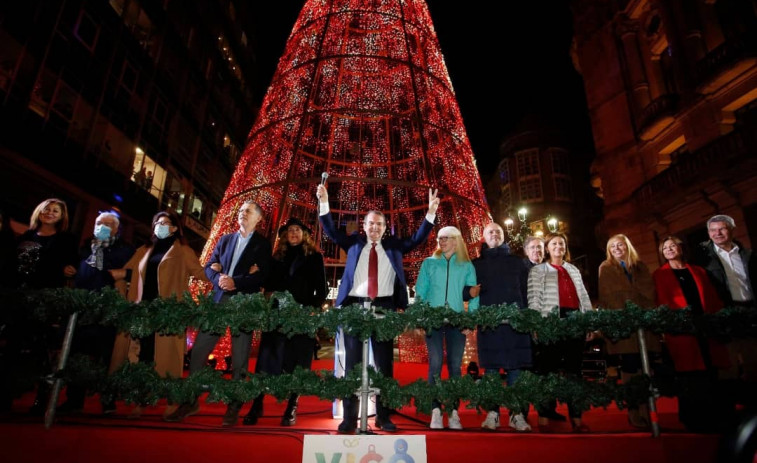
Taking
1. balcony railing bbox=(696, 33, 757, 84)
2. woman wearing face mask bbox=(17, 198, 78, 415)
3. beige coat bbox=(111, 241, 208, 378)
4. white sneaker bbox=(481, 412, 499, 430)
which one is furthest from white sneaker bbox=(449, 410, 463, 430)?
balcony railing bbox=(696, 33, 757, 84)

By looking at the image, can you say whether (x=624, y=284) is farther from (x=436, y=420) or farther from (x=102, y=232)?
(x=102, y=232)

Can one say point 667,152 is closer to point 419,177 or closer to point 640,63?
point 640,63

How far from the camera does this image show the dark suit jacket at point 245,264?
339 cm

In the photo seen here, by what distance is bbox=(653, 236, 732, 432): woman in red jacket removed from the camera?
106 inches

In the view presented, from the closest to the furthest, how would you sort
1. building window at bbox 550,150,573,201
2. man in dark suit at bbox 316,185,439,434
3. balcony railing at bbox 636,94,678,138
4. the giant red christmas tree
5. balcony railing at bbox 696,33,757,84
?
man in dark suit at bbox 316,185,439,434 < the giant red christmas tree < balcony railing at bbox 696,33,757,84 < balcony railing at bbox 636,94,678,138 < building window at bbox 550,150,573,201

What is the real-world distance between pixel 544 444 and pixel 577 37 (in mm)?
24335

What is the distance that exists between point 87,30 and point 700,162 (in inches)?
869

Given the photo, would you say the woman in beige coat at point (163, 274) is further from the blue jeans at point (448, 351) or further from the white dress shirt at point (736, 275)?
the white dress shirt at point (736, 275)

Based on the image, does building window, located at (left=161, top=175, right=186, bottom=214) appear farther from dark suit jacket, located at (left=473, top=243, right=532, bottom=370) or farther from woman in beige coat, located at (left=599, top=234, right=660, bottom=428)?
woman in beige coat, located at (left=599, top=234, right=660, bottom=428)

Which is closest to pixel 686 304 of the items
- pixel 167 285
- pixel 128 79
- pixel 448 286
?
pixel 448 286

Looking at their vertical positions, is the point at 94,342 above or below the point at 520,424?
above

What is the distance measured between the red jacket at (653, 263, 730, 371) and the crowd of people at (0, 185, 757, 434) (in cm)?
1

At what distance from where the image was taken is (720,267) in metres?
3.72

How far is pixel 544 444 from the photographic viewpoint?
2.40 meters
